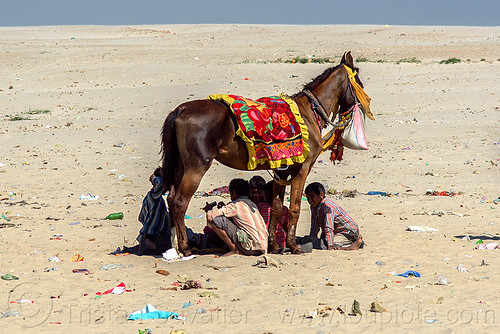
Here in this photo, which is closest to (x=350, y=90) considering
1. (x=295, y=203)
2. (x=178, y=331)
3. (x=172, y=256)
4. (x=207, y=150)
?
(x=295, y=203)

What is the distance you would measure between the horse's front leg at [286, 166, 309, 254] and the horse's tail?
1439mm

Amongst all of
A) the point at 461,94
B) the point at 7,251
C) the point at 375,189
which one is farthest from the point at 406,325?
the point at 461,94

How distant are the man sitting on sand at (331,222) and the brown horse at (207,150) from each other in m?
0.21

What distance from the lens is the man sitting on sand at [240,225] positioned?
294 inches

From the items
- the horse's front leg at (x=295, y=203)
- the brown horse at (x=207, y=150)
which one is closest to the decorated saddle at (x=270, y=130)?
the brown horse at (x=207, y=150)

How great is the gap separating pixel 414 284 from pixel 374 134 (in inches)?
486

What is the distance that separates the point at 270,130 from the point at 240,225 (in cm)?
115

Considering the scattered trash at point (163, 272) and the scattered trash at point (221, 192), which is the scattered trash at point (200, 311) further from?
the scattered trash at point (221, 192)

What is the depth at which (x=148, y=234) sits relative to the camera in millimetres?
7766

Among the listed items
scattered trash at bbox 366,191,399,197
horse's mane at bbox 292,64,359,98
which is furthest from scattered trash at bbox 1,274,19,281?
scattered trash at bbox 366,191,399,197

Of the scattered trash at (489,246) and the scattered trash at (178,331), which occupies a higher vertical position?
the scattered trash at (489,246)

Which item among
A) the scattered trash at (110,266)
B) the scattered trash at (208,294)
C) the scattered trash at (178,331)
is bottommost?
the scattered trash at (178,331)

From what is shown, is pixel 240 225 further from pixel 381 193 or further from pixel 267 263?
pixel 381 193

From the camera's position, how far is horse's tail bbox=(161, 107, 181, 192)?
7.25 metres
